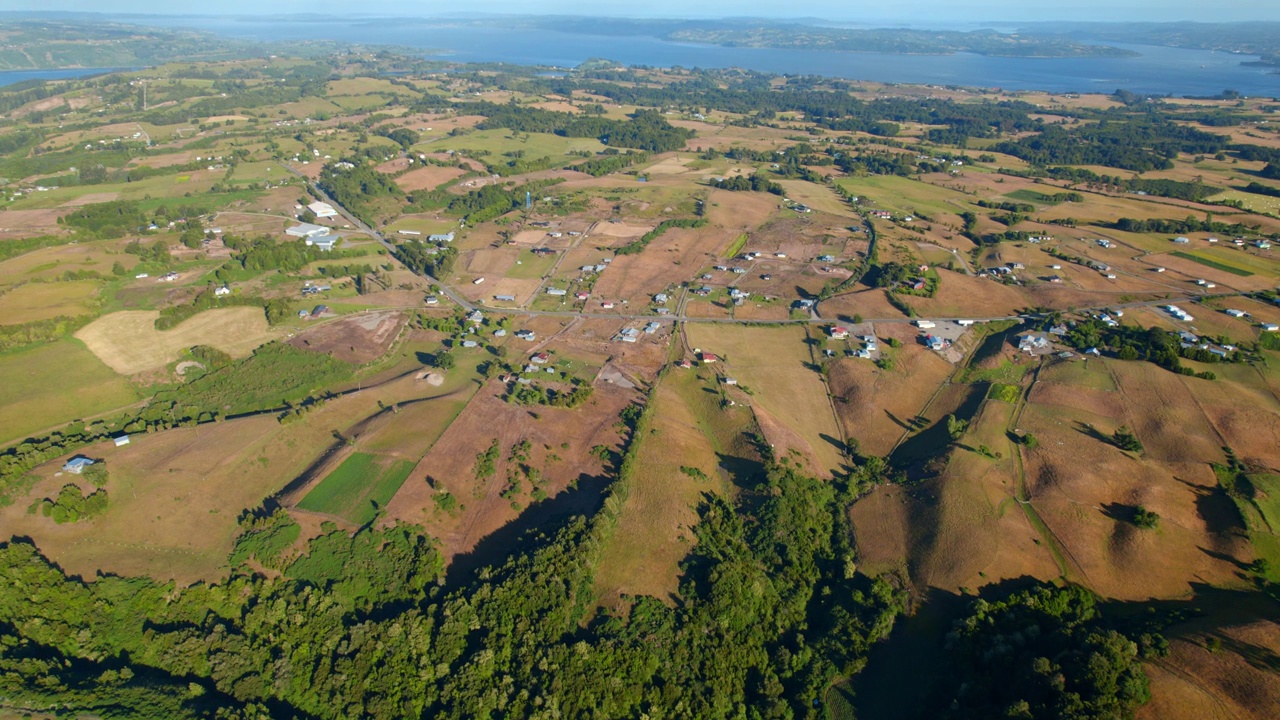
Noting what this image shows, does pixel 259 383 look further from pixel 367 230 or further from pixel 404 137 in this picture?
pixel 404 137

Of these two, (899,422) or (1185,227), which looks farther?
(1185,227)

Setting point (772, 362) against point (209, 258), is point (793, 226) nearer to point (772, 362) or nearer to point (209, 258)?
point (772, 362)

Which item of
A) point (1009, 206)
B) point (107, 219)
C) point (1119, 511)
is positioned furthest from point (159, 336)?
point (1009, 206)

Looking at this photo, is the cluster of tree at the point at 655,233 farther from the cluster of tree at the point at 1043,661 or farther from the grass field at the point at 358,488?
the cluster of tree at the point at 1043,661

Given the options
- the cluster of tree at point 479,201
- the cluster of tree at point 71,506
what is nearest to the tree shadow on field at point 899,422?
the cluster of tree at point 71,506

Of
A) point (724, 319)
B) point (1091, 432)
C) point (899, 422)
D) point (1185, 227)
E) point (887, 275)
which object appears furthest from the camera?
point (1185, 227)

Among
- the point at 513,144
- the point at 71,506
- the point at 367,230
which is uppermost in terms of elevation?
the point at 513,144

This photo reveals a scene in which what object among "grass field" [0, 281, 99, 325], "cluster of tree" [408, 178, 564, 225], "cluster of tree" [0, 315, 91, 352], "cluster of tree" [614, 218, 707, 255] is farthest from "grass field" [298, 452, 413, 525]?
"cluster of tree" [408, 178, 564, 225]
